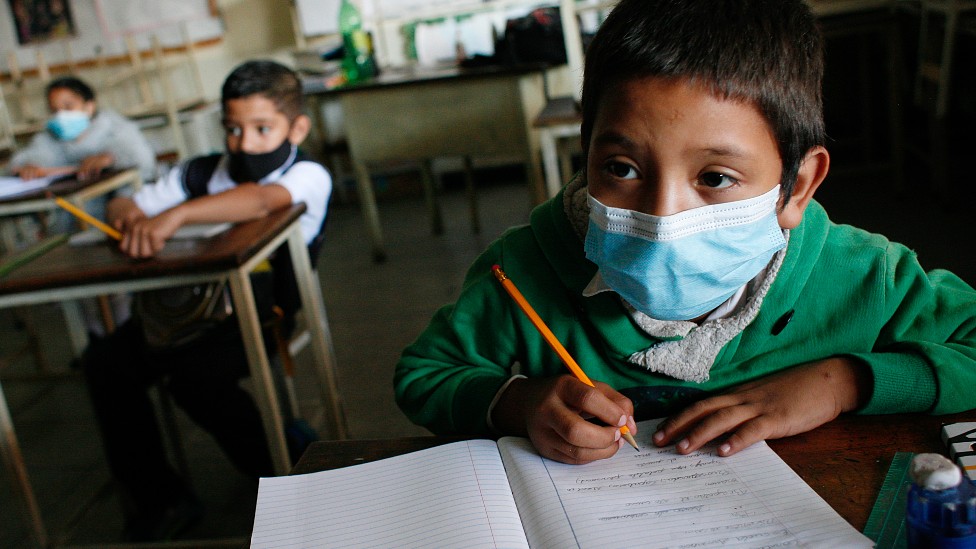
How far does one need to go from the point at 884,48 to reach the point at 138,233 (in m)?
4.07

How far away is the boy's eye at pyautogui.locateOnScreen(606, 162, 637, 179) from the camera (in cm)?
72

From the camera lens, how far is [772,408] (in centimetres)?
71

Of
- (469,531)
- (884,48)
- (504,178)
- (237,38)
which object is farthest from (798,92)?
(237,38)

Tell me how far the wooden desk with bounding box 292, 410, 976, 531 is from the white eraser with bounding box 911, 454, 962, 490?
4.4 inches

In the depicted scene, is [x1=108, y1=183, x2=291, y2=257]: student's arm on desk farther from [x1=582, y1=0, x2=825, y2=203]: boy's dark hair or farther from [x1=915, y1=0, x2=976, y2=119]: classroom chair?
[x1=915, y1=0, x2=976, y2=119]: classroom chair

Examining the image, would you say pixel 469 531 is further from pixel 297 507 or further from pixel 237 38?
pixel 237 38

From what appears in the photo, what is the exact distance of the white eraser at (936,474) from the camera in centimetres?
47

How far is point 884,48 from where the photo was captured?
4.32 metres

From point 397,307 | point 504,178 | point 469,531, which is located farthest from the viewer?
point 504,178

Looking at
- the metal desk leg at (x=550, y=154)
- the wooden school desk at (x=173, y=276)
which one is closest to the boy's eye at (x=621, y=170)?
the wooden school desk at (x=173, y=276)

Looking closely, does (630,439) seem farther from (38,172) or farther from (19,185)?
(38,172)

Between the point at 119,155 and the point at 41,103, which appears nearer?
the point at 119,155

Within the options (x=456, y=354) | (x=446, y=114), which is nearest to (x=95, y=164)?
(x=446, y=114)

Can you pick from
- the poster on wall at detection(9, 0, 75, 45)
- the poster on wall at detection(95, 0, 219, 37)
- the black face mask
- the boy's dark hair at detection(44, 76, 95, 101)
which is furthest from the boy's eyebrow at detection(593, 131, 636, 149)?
the poster on wall at detection(9, 0, 75, 45)
